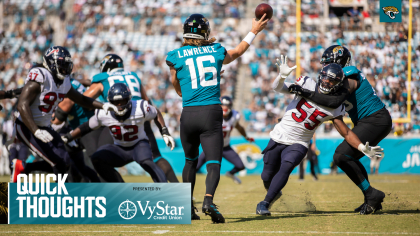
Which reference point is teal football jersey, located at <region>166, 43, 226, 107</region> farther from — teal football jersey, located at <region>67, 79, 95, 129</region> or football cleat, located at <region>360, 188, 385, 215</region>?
teal football jersey, located at <region>67, 79, 95, 129</region>

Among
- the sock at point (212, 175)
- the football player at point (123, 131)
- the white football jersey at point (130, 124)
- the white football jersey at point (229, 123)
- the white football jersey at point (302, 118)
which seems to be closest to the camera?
the sock at point (212, 175)

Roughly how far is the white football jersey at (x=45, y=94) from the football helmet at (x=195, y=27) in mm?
1823

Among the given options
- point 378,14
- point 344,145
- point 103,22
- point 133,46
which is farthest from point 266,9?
point 103,22

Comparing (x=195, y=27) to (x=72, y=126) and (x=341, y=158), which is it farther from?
(x=72, y=126)

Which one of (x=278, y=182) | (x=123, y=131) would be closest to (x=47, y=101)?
(x=123, y=131)

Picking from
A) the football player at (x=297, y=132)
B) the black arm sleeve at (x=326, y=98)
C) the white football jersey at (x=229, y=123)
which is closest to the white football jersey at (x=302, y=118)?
the football player at (x=297, y=132)

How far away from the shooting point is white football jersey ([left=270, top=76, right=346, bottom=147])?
4862mm

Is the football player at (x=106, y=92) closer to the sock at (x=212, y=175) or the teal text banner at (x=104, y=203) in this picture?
the sock at (x=212, y=175)

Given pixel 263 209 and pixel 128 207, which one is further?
pixel 263 209

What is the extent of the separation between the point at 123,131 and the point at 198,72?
1528 millimetres

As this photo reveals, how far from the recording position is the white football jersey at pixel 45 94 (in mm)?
5105

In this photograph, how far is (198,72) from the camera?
4191 millimetres

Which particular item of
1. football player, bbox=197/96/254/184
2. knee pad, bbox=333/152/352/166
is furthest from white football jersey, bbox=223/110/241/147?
knee pad, bbox=333/152/352/166

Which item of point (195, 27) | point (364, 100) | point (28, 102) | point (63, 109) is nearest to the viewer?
point (195, 27)
